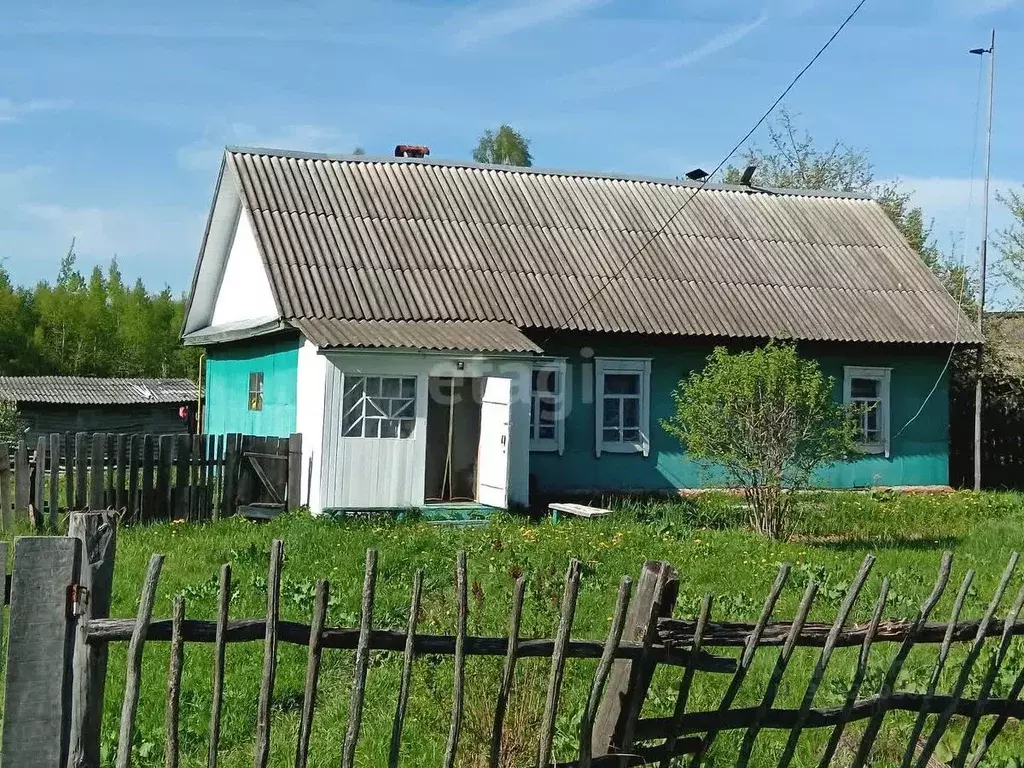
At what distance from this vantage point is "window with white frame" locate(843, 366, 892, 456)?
19.8 m

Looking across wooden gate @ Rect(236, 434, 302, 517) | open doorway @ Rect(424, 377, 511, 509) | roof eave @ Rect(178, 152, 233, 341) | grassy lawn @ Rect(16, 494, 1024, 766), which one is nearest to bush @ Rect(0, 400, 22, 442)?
roof eave @ Rect(178, 152, 233, 341)

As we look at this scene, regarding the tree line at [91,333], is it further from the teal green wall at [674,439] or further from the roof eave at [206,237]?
the teal green wall at [674,439]

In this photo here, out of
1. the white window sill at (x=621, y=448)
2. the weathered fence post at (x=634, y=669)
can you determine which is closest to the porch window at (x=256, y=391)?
the white window sill at (x=621, y=448)

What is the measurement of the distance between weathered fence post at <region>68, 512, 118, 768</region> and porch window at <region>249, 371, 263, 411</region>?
15.1m

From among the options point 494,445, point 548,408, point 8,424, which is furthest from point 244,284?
point 8,424

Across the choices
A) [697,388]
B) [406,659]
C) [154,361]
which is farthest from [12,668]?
[154,361]

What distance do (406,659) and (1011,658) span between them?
4958 mm

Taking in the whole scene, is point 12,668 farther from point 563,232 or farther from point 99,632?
point 563,232

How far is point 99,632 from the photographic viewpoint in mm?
3389

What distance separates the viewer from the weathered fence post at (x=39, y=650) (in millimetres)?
3316

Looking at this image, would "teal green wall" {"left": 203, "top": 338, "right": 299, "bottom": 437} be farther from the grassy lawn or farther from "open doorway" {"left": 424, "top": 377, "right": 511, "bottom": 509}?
the grassy lawn

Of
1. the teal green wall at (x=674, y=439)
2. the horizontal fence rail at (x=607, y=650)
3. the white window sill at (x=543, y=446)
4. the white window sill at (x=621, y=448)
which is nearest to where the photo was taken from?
the horizontal fence rail at (x=607, y=650)

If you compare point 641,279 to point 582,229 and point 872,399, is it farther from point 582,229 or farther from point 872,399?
point 872,399

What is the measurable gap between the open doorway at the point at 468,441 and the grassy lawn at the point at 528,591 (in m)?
1.29
